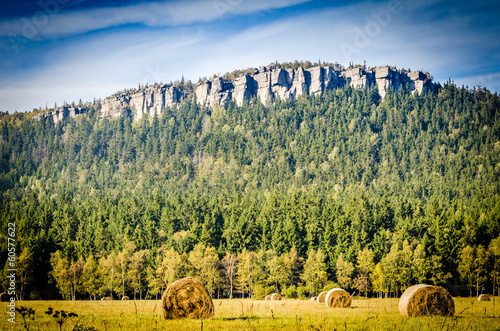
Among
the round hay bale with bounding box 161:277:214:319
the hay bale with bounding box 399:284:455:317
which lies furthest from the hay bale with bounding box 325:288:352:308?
the round hay bale with bounding box 161:277:214:319

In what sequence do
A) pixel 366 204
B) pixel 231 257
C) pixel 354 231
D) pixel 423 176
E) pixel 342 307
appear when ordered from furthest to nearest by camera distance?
1. pixel 423 176
2. pixel 366 204
3. pixel 354 231
4. pixel 231 257
5. pixel 342 307

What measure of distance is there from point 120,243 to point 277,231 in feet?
110

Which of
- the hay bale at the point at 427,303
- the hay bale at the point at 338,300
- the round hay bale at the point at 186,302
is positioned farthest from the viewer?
the hay bale at the point at 338,300

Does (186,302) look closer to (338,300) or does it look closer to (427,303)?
(427,303)

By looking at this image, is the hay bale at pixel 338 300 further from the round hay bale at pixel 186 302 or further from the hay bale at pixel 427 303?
the round hay bale at pixel 186 302

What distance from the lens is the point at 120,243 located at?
91.0 meters

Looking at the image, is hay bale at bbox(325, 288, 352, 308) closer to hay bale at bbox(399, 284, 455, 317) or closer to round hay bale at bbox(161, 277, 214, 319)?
hay bale at bbox(399, 284, 455, 317)

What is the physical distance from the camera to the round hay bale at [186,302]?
23.9m

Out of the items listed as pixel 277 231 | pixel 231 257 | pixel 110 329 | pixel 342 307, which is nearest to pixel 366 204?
pixel 277 231

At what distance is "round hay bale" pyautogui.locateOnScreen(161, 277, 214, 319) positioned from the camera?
78.3 feet

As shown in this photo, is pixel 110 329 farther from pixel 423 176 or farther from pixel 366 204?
pixel 423 176

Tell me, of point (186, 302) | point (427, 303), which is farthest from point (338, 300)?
point (186, 302)

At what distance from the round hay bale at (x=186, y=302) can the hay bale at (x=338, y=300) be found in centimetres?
1400

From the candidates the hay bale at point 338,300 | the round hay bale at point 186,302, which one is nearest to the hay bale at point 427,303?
the hay bale at point 338,300
